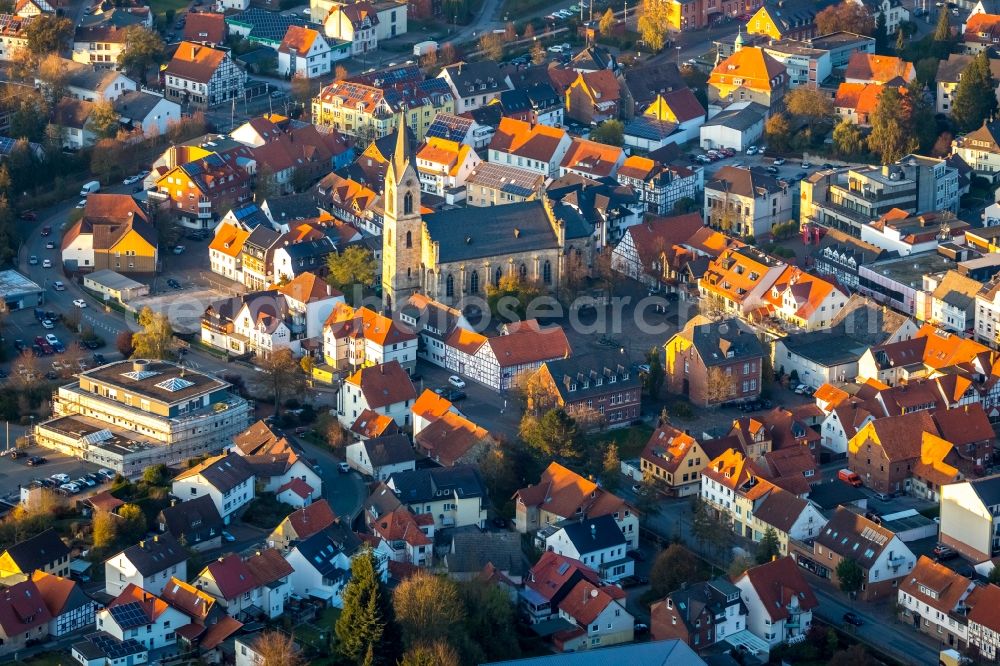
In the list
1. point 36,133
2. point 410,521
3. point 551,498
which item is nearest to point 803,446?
point 551,498

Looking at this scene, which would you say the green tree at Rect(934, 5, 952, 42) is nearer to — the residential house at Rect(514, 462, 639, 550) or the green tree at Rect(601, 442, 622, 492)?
the green tree at Rect(601, 442, 622, 492)

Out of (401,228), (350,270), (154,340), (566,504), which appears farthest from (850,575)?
(154,340)

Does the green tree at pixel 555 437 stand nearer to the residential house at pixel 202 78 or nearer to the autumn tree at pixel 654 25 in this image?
the residential house at pixel 202 78

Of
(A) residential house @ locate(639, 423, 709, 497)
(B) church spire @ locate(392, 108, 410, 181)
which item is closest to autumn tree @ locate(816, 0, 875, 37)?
(B) church spire @ locate(392, 108, 410, 181)

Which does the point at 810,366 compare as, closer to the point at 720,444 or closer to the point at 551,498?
the point at 720,444

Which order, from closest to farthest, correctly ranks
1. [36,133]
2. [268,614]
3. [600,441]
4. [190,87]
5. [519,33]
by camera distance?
[268,614] < [600,441] < [36,133] < [190,87] < [519,33]
